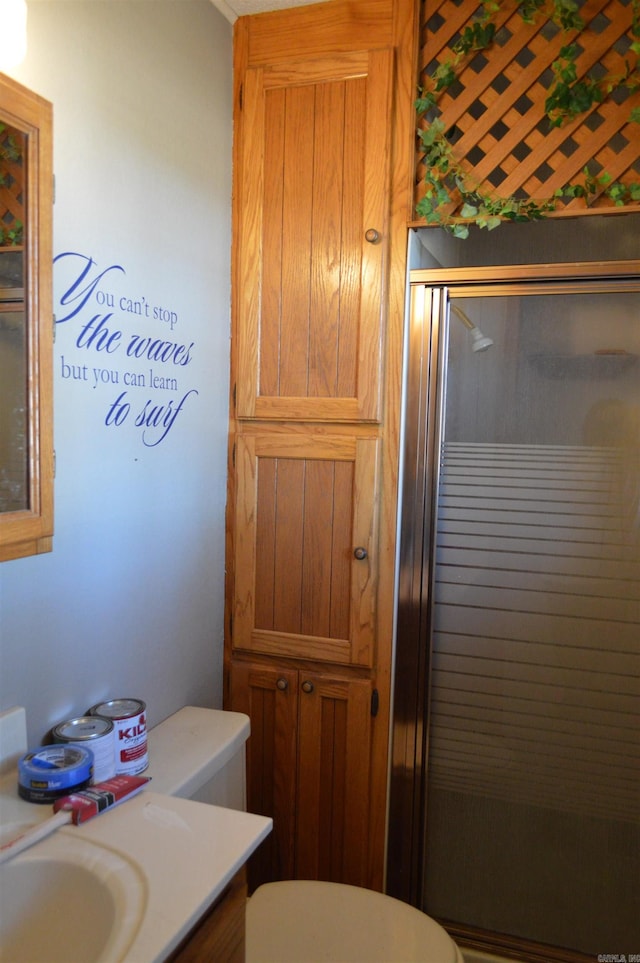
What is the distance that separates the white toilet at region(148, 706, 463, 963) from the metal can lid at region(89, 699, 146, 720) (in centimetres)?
11

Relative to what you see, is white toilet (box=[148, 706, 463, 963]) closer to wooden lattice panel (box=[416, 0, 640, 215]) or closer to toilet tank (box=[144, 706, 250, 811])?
toilet tank (box=[144, 706, 250, 811])

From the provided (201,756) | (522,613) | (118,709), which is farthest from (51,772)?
(522,613)

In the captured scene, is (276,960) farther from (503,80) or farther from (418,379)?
(503,80)

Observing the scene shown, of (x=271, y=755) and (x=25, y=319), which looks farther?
(x=271, y=755)

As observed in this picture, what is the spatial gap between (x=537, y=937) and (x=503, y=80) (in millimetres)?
2004

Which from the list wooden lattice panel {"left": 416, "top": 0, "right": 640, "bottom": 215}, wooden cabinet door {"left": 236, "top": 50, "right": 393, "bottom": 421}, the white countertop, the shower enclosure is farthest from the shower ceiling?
the white countertop

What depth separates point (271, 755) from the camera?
6.03ft

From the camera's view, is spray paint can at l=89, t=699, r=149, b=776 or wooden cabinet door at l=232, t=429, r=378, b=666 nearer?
spray paint can at l=89, t=699, r=149, b=776

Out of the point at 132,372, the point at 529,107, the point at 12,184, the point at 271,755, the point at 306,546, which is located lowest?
the point at 271,755

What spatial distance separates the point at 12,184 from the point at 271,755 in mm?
1407

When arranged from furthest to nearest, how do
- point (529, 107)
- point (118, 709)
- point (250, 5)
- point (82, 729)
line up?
point (250, 5)
point (529, 107)
point (118, 709)
point (82, 729)

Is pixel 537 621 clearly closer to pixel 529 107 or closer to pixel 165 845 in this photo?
pixel 165 845

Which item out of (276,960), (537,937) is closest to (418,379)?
(276,960)

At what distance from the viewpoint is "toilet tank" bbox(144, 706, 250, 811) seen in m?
1.33
